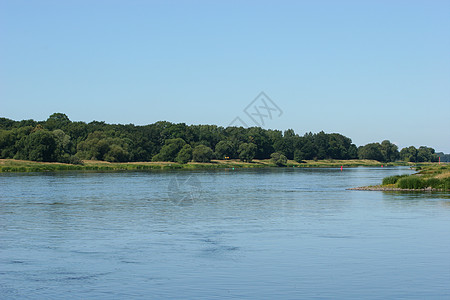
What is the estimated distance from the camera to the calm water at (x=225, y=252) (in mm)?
16844

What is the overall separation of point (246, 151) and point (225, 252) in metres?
160

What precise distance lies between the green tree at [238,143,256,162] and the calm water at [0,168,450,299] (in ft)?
462

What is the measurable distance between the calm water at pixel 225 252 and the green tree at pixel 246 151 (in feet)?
462

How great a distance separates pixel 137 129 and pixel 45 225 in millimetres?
162265

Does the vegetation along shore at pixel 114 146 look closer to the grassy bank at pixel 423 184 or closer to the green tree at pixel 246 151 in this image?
the green tree at pixel 246 151

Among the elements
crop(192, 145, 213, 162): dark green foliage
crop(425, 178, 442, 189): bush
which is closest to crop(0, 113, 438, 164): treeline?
crop(192, 145, 213, 162): dark green foliage

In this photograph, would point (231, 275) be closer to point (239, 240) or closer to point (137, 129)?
point (239, 240)

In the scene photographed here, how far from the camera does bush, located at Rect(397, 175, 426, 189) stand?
56.7 m

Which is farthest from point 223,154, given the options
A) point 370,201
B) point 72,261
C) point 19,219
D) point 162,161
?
point 72,261

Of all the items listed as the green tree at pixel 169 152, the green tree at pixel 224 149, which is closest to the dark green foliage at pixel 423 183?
the green tree at pixel 169 152

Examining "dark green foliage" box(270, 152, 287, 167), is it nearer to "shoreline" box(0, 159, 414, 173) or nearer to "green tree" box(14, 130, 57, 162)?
"shoreline" box(0, 159, 414, 173)

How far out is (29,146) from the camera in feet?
408

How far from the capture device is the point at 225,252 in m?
22.8

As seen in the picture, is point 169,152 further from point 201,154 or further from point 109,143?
point 109,143
